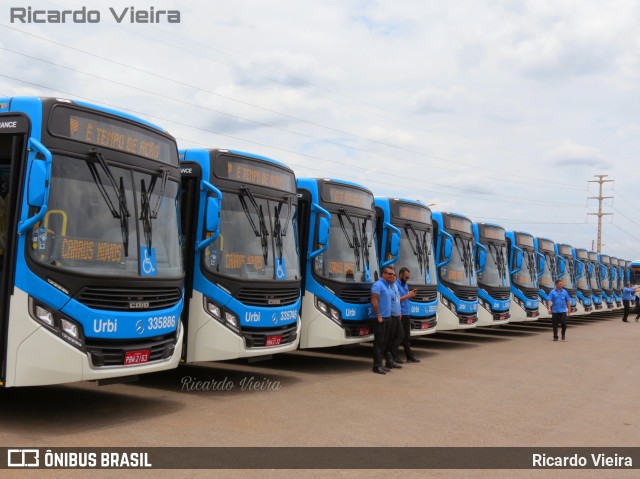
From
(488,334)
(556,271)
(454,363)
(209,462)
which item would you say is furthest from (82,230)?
(556,271)

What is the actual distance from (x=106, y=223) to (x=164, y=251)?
93cm

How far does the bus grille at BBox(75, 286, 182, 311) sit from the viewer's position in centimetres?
726

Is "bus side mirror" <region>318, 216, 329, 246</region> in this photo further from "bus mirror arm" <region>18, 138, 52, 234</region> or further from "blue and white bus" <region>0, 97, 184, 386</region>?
"bus mirror arm" <region>18, 138, 52, 234</region>

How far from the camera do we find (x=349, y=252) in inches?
495

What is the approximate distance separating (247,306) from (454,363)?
19.0 feet

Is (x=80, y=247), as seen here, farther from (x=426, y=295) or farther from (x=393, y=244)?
(x=426, y=295)

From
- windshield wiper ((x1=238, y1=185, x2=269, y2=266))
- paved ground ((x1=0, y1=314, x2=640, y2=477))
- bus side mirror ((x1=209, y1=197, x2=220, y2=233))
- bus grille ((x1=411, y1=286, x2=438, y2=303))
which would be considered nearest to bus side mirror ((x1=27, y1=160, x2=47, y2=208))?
paved ground ((x1=0, y1=314, x2=640, y2=477))

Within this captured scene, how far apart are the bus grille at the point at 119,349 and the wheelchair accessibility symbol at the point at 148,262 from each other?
740 millimetres

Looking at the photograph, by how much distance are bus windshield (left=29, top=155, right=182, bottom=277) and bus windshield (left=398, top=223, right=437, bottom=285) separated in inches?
284

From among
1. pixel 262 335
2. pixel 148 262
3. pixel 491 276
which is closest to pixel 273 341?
pixel 262 335

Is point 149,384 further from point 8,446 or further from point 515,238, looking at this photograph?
point 515,238

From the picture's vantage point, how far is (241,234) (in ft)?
32.6

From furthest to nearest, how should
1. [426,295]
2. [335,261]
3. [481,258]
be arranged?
[481,258] < [426,295] < [335,261]

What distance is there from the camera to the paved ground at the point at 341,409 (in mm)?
7082
